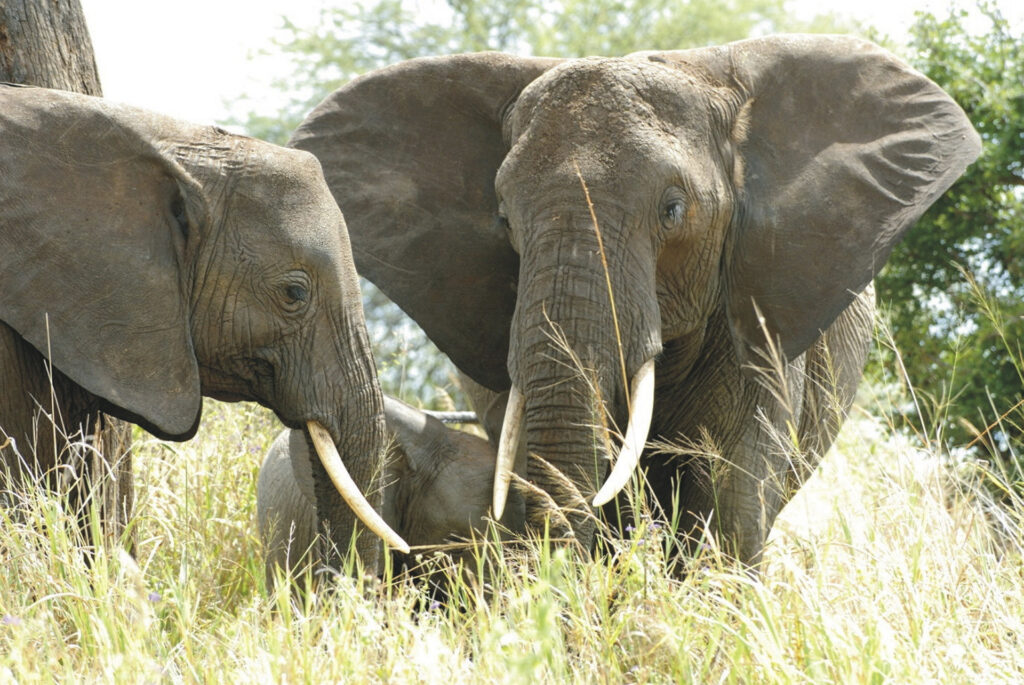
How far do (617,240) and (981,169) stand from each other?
3.97 m

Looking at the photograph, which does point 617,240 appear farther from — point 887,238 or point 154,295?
point 154,295

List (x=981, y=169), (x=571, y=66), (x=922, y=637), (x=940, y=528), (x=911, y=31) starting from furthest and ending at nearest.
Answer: (x=911, y=31) → (x=981, y=169) → (x=571, y=66) → (x=940, y=528) → (x=922, y=637)

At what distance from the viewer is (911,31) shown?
358 inches

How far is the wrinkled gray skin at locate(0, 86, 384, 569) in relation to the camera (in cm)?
485

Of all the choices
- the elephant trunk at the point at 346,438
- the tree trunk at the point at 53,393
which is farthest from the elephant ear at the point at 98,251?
the elephant trunk at the point at 346,438

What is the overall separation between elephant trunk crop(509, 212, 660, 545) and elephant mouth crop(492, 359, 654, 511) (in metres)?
0.02

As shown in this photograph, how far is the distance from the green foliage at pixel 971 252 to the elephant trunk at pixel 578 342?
332cm

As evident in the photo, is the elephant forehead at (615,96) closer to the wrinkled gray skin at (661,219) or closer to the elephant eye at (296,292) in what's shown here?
the wrinkled gray skin at (661,219)

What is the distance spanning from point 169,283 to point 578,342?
1323mm

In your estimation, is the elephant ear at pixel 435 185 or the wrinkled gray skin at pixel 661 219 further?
the elephant ear at pixel 435 185

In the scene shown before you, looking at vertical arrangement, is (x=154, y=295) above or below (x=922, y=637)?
above

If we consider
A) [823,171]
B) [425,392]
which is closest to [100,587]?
[823,171]

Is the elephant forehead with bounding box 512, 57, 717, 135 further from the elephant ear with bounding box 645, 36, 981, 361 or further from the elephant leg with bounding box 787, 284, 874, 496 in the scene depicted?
the elephant leg with bounding box 787, 284, 874, 496

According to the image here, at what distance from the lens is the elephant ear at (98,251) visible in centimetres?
484
